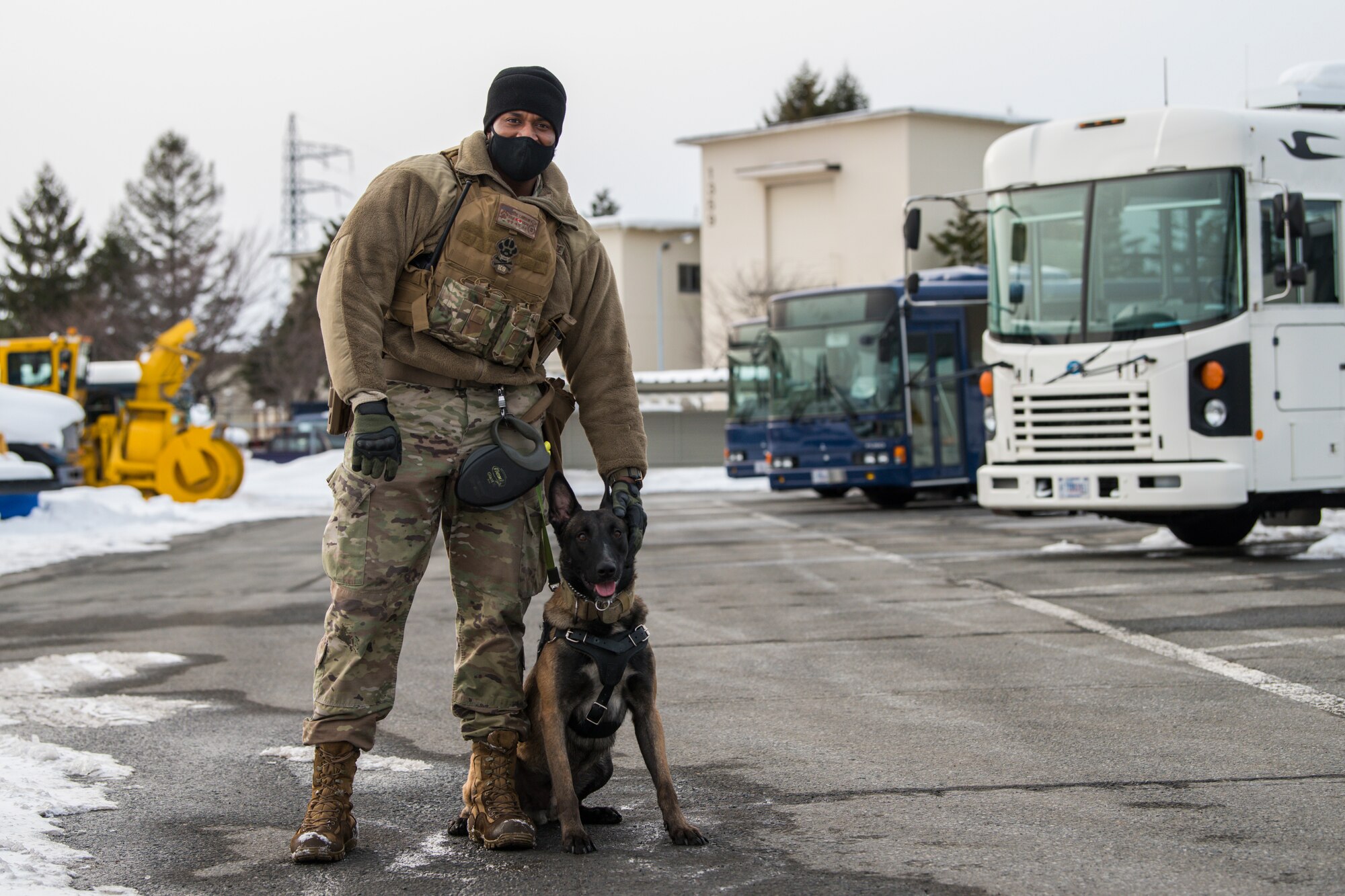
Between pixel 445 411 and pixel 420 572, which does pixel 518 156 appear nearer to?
pixel 445 411

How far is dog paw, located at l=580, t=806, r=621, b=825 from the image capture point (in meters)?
4.42

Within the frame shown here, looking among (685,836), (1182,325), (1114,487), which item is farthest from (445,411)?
(1182,325)

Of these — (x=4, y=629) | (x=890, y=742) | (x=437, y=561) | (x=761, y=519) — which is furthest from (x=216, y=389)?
(x=890, y=742)

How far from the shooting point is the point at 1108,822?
4273mm

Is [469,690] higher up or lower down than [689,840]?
higher up

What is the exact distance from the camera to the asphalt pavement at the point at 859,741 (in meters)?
3.91

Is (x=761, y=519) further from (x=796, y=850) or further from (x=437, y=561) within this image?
(x=796, y=850)

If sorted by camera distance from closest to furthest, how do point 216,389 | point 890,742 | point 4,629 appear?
point 890,742 → point 4,629 → point 216,389

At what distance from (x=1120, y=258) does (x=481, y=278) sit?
9244 millimetres

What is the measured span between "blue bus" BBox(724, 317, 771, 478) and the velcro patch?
21730mm

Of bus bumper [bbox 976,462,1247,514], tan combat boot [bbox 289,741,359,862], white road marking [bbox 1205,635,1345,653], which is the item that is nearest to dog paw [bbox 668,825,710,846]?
tan combat boot [bbox 289,741,359,862]

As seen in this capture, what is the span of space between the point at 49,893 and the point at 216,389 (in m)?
56.1

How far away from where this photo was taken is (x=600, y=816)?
14.5ft

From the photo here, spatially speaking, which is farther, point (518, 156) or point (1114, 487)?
point (1114, 487)
